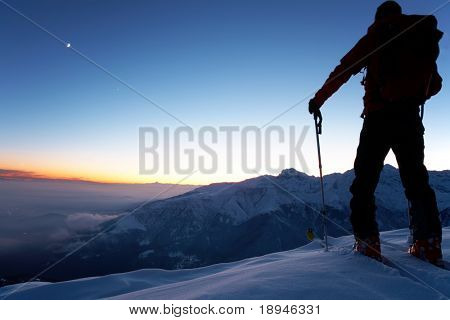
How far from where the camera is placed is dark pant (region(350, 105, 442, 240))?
15.4 feet

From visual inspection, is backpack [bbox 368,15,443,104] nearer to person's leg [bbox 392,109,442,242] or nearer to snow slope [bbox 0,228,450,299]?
person's leg [bbox 392,109,442,242]

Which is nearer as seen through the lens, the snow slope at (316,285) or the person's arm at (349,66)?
the snow slope at (316,285)

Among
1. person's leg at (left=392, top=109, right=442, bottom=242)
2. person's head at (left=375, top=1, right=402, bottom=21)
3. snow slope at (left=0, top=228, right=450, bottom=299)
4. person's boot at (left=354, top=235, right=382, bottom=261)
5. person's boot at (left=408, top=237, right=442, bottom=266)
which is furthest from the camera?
person's head at (left=375, top=1, right=402, bottom=21)

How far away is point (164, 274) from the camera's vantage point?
6016 millimetres

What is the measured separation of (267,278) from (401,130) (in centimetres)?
286

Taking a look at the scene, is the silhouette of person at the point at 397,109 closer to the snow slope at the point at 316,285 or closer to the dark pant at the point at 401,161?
the dark pant at the point at 401,161

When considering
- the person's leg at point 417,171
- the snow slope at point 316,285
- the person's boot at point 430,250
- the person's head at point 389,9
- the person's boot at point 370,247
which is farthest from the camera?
the person's head at point 389,9

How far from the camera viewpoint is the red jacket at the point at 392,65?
15.2 feet

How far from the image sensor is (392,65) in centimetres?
467

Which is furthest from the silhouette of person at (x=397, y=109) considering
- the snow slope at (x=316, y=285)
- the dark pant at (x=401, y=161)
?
the snow slope at (x=316, y=285)

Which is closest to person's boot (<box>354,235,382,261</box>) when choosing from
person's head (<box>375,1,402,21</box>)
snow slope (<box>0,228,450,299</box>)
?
snow slope (<box>0,228,450,299</box>)

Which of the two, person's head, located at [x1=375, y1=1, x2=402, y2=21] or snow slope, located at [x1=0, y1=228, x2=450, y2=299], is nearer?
snow slope, located at [x1=0, y1=228, x2=450, y2=299]

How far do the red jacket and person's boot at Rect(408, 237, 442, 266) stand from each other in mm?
1929
